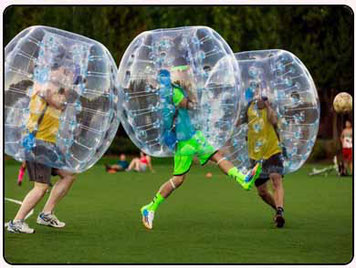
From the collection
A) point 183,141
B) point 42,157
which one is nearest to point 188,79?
point 183,141

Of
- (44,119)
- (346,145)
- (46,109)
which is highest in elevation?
(46,109)

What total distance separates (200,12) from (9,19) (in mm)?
11024

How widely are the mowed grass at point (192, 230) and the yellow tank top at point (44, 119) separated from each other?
45.6 inches

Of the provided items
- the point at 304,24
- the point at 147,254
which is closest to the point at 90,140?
the point at 147,254

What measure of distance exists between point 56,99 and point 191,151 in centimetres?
174

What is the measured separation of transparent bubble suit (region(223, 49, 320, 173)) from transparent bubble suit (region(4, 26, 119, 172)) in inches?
73.6

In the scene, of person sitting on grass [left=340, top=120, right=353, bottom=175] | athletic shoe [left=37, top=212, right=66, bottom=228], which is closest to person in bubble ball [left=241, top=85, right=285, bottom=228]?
athletic shoe [left=37, top=212, right=66, bottom=228]

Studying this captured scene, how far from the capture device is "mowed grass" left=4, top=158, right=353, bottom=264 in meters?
8.41

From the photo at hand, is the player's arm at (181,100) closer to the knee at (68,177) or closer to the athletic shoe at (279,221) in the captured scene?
the knee at (68,177)

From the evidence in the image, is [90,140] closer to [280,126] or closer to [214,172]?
[280,126]

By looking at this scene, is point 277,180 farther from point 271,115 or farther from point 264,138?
point 271,115

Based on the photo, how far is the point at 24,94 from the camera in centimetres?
949

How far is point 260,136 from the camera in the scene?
10812 millimetres

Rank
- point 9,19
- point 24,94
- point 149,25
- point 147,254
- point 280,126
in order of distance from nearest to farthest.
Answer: point 147,254
point 24,94
point 280,126
point 9,19
point 149,25
